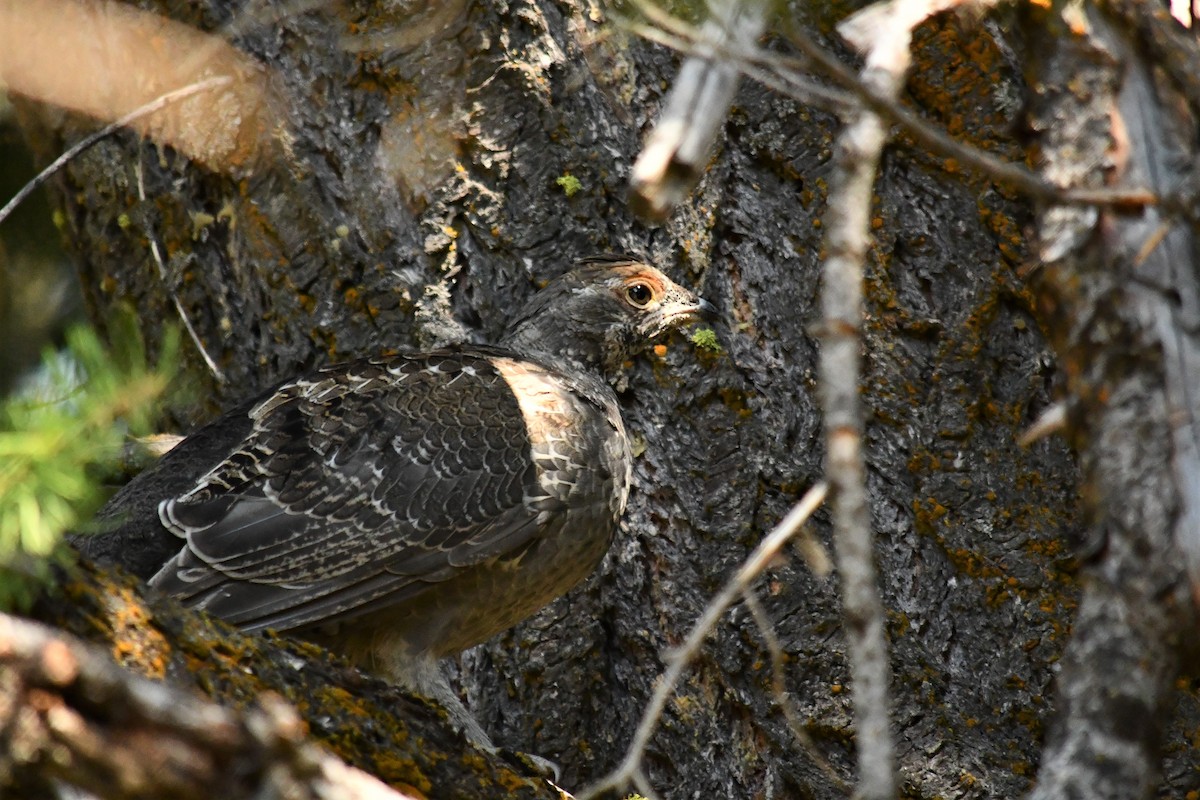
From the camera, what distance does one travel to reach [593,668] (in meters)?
5.24

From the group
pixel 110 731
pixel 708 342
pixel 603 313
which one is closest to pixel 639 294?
pixel 603 313

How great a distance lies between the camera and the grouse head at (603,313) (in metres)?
5.46

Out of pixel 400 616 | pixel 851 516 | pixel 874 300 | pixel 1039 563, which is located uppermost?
pixel 874 300

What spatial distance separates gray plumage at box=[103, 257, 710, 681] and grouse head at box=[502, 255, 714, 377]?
10 cm

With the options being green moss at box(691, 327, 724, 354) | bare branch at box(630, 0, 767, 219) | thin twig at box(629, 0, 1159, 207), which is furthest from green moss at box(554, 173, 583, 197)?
bare branch at box(630, 0, 767, 219)

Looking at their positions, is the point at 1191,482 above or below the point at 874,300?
below

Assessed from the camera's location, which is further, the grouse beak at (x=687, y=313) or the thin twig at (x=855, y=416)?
the grouse beak at (x=687, y=313)

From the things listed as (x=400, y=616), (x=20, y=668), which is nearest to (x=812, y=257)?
(x=400, y=616)

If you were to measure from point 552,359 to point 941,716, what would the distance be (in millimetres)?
2202

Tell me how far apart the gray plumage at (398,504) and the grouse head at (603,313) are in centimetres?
10

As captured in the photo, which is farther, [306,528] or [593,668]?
[593,668]

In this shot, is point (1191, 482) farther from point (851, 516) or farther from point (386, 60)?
point (386, 60)

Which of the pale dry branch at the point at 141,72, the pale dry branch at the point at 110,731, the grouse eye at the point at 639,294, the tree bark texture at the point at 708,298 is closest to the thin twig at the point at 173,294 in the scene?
the tree bark texture at the point at 708,298

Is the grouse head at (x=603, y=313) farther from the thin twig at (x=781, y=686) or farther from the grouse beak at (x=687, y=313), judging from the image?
the thin twig at (x=781, y=686)
